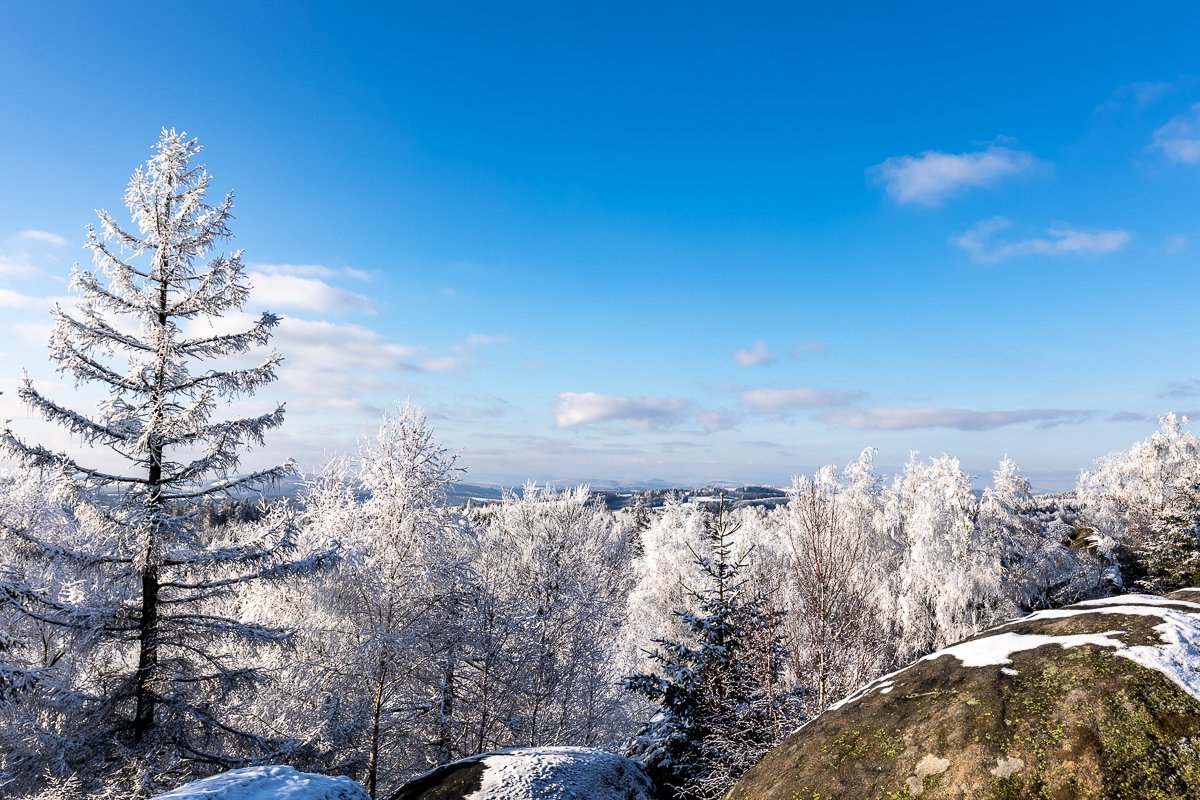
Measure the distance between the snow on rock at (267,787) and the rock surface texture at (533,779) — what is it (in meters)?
1.29

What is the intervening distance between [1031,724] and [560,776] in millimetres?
6017

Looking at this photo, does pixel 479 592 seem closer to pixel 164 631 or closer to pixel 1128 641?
pixel 164 631

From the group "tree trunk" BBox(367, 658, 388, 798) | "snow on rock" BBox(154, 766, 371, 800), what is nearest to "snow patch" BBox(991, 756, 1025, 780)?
"snow on rock" BBox(154, 766, 371, 800)

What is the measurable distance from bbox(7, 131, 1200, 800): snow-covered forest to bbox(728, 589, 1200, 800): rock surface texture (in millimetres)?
5361

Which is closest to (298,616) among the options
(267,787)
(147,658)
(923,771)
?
(147,658)

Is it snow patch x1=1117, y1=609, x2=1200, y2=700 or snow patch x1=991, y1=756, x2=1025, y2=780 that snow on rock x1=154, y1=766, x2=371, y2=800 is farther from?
snow patch x1=1117, y1=609, x2=1200, y2=700

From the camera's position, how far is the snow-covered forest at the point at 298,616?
9352 millimetres

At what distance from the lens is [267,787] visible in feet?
21.7

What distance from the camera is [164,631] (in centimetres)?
1007

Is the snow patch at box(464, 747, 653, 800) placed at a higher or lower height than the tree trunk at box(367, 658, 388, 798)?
higher

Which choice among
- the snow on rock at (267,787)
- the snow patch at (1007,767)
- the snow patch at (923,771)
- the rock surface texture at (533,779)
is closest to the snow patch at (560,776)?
the rock surface texture at (533,779)

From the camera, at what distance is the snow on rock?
6160 mm

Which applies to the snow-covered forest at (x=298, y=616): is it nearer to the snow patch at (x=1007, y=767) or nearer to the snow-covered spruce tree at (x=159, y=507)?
the snow-covered spruce tree at (x=159, y=507)

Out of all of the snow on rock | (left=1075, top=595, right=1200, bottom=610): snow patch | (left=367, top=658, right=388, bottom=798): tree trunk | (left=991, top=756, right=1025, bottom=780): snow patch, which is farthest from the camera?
(left=367, top=658, right=388, bottom=798): tree trunk
